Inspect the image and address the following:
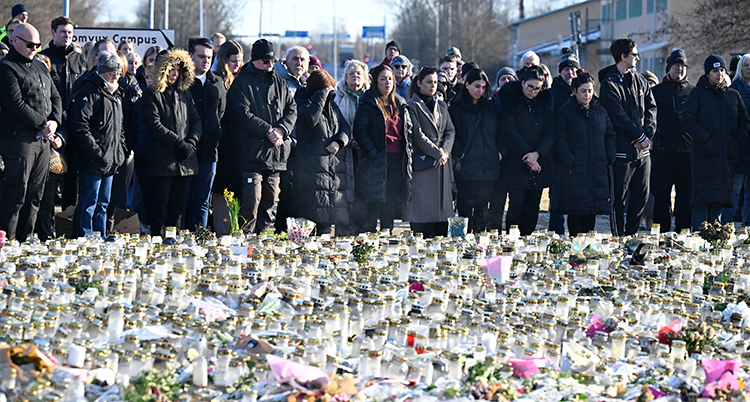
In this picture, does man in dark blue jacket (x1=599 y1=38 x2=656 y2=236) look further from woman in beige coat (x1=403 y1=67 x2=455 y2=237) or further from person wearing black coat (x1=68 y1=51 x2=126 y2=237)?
person wearing black coat (x1=68 y1=51 x2=126 y2=237)

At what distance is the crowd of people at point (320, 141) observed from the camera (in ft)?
24.7

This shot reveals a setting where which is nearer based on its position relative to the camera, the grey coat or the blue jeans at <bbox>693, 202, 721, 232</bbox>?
the grey coat

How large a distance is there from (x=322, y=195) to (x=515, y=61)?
58.0 metres

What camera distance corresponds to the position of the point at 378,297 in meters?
4.78

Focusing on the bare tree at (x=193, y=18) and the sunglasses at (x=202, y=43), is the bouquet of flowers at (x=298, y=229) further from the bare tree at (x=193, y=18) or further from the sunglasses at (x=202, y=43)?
the bare tree at (x=193, y=18)

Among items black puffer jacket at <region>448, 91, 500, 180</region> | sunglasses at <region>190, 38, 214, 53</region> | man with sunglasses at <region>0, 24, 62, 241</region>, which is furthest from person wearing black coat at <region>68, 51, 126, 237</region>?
black puffer jacket at <region>448, 91, 500, 180</region>

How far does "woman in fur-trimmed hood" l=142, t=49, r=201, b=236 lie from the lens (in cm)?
762

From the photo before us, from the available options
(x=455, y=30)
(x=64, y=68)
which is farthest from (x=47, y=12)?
(x=455, y=30)

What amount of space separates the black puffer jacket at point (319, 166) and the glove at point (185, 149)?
0.98 m

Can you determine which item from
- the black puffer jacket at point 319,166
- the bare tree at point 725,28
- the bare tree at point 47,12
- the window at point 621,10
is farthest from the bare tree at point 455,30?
the black puffer jacket at point 319,166

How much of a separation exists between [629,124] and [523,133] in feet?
3.63

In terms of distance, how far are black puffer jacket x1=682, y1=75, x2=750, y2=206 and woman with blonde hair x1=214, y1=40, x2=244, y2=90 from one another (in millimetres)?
4579

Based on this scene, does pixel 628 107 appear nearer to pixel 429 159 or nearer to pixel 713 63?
pixel 713 63

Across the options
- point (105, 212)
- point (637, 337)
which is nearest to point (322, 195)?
point (105, 212)
